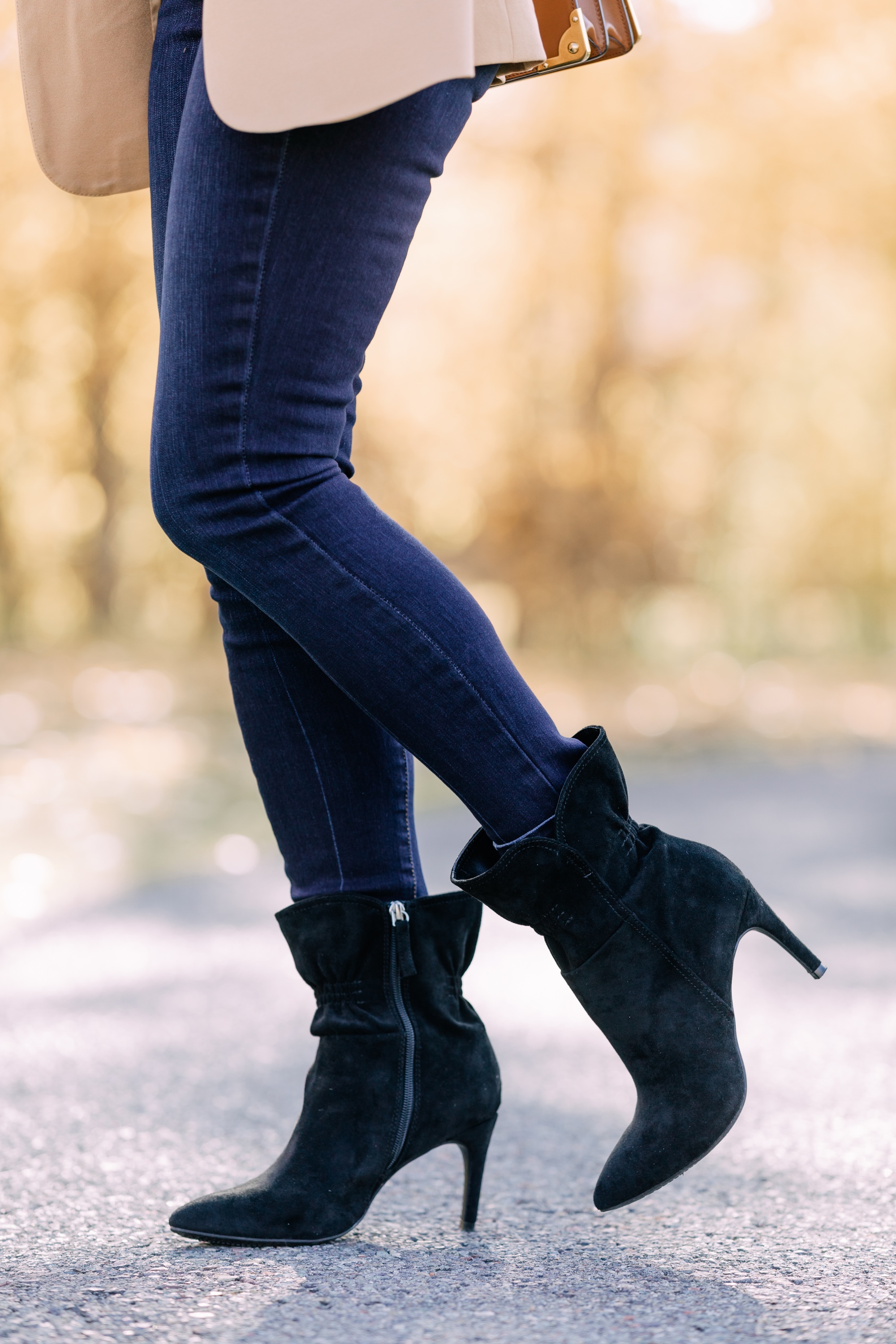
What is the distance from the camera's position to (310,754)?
1051 mm

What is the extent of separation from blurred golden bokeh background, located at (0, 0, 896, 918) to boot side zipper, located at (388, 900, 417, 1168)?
436 centimetres

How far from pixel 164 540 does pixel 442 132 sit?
23.3 ft

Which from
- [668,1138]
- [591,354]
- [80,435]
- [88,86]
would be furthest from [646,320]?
[668,1138]

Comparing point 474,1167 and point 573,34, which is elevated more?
point 573,34

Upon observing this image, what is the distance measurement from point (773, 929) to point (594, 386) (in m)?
6.33

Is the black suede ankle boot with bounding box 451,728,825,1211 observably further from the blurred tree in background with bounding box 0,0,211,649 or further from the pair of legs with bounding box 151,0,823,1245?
the blurred tree in background with bounding box 0,0,211,649

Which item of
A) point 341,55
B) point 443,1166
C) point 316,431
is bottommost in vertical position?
point 443,1166

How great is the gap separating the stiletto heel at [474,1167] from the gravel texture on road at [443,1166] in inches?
0.6

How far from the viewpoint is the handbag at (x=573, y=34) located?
99 cm

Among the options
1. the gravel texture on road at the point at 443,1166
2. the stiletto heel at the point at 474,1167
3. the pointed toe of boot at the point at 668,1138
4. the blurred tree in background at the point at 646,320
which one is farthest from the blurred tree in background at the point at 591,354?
the pointed toe of boot at the point at 668,1138

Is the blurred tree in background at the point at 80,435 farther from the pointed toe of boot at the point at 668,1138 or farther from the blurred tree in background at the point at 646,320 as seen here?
the pointed toe of boot at the point at 668,1138

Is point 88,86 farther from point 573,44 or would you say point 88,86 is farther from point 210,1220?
point 210,1220

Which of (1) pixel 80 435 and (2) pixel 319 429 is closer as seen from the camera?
(2) pixel 319 429

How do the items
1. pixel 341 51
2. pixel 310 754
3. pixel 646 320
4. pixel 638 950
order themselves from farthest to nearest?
pixel 646 320, pixel 310 754, pixel 638 950, pixel 341 51
